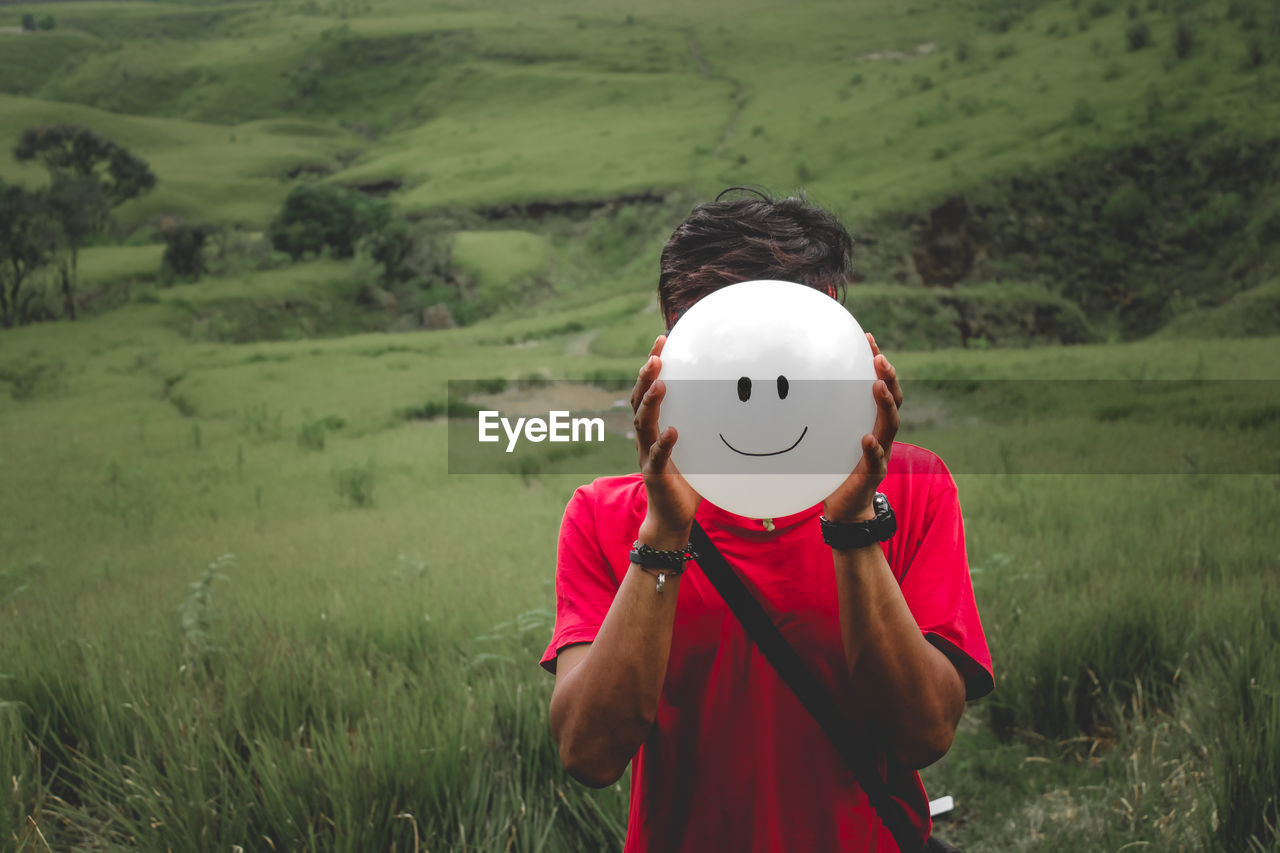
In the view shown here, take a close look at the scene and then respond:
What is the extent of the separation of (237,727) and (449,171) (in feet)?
170

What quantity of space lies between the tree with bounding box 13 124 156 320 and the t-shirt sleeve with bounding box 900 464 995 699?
2677cm

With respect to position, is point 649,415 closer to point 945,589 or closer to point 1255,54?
point 945,589

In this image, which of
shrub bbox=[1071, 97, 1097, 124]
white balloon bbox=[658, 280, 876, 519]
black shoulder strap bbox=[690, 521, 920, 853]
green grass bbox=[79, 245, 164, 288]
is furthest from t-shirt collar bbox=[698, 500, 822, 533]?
shrub bbox=[1071, 97, 1097, 124]

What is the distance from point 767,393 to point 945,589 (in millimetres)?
616

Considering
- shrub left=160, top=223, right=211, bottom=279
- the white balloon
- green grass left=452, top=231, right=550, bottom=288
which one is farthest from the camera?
green grass left=452, top=231, right=550, bottom=288

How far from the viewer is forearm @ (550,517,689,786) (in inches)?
48.9

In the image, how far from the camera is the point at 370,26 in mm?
84688

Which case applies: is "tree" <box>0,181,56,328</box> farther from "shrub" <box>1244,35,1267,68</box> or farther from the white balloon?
"shrub" <box>1244,35,1267,68</box>

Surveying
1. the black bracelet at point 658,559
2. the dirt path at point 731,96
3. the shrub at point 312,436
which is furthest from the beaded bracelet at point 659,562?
the dirt path at point 731,96

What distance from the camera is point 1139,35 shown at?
31.8 metres

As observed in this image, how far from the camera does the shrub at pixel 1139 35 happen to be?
104 ft

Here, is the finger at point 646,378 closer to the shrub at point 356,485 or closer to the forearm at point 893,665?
the forearm at point 893,665

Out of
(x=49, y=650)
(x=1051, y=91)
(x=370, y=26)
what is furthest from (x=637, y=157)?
(x=370, y=26)

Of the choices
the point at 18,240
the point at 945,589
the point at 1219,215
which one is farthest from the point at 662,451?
the point at 1219,215
